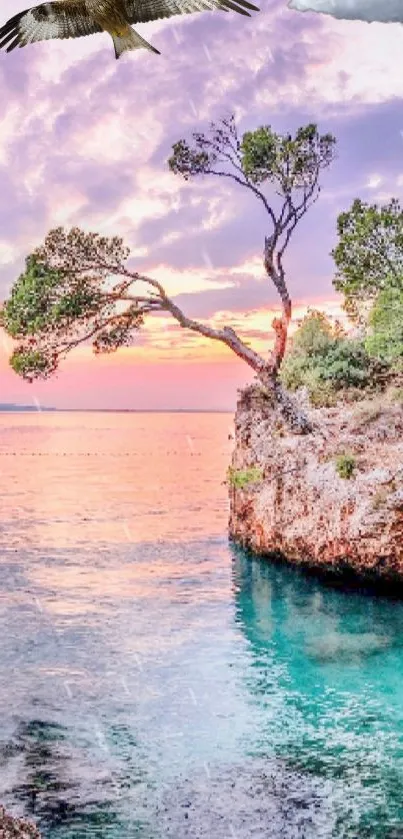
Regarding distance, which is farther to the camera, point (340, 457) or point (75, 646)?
point (340, 457)

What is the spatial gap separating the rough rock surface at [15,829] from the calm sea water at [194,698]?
647 cm

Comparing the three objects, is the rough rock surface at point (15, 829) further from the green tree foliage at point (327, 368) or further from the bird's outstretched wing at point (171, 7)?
the green tree foliage at point (327, 368)

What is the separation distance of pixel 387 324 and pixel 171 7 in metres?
26.3

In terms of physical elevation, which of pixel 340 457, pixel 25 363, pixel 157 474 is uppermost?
pixel 25 363

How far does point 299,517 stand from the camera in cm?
2756

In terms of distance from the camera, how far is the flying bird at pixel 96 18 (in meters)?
2.98

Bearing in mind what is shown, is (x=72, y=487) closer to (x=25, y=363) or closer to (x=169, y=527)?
(x=169, y=527)

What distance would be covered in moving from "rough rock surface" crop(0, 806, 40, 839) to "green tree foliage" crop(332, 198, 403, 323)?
22.5m

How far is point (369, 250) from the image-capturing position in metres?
25.7

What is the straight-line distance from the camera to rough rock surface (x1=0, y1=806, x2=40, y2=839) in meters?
4.71

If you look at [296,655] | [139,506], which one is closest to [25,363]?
[296,655]

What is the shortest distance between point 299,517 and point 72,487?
47.0m

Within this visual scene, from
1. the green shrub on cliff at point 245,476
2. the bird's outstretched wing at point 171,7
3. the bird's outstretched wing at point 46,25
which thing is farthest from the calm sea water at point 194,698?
the bird's outstretched wing at point 171,7

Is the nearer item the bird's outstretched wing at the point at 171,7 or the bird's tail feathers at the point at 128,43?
the bird's outstretched wing at the point at 171,7
